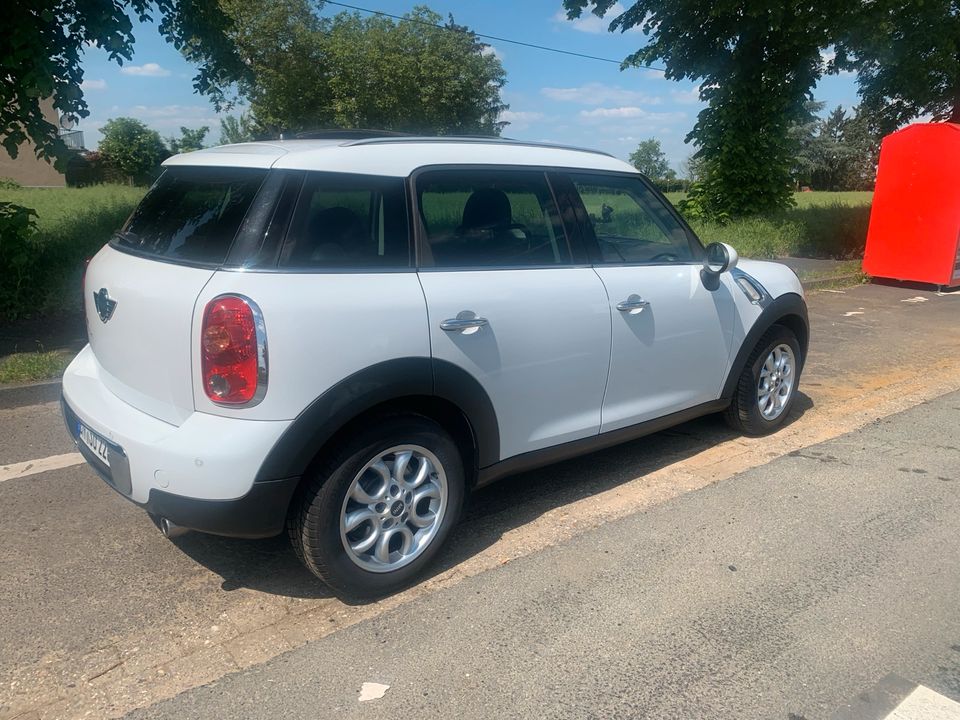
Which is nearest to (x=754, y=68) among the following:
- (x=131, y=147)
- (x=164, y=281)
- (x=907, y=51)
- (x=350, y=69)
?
(x=907, y=51)

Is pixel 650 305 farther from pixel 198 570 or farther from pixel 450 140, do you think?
pixel 198 570


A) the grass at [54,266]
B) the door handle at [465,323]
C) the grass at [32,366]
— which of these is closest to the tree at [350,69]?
the grass at [54,266]

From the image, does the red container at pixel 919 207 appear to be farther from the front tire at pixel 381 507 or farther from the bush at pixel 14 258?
the bush at pixel 14 258

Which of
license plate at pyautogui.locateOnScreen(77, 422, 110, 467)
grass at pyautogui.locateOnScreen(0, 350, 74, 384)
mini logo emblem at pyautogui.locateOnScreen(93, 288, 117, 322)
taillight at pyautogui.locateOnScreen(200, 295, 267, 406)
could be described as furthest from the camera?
grass at pyautogui.locateOnScreen(0, 350, 74, 384)

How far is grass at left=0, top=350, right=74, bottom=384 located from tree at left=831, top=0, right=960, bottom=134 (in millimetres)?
13107

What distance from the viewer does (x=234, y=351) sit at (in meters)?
2.58

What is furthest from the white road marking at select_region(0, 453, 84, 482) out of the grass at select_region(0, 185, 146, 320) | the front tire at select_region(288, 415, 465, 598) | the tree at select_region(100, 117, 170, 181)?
the tree at select_region(100, 117, 170, 181)

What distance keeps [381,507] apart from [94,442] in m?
1.15

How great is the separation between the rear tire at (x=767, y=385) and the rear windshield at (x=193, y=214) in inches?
121

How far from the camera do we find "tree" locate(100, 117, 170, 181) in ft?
133

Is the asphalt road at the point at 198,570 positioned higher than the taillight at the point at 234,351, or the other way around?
the taillight at the point at 234,351

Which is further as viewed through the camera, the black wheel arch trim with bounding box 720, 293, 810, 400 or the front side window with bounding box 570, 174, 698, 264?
the black wheel arch trim with bounding box 720, 293, 810, 400

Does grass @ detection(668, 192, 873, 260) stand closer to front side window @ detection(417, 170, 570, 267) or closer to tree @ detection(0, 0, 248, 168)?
tree @ detection(0, 0, 248, 168)

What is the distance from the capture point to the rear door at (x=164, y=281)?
8.89 feet
